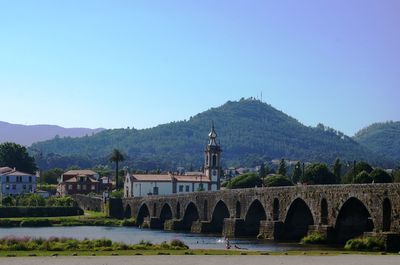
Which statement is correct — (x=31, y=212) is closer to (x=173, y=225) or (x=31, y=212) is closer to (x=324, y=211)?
(x=173, y=225)

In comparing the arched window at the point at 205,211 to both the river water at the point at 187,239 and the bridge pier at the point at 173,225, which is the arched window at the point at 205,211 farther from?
the river water at the point at 187,239

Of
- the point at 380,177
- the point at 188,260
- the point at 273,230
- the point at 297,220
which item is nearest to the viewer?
the point at 188,260

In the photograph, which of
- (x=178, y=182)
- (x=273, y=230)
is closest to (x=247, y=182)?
(x=178, y=182)

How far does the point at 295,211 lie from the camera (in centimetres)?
8700

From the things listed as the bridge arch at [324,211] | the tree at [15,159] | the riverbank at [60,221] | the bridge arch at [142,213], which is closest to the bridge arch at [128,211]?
the bridge arch at [142,213]

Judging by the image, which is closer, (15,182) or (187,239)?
(187,239)

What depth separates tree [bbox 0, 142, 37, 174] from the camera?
18138 cm

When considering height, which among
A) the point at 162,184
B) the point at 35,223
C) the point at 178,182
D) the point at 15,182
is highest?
the point at 178,182

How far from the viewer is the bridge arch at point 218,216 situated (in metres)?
111

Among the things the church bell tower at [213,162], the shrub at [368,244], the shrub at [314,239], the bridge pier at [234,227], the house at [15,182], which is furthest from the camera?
the church bell tower at [213,162]

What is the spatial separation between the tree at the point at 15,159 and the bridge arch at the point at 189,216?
6849cm

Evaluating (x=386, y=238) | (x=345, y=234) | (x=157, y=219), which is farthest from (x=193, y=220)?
(x=386, y=238)

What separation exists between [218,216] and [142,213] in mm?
33954

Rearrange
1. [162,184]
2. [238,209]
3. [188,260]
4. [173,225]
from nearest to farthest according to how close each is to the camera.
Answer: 1. [188,260]
2. [238,209]
3. [173,225]
4. [162,184]
